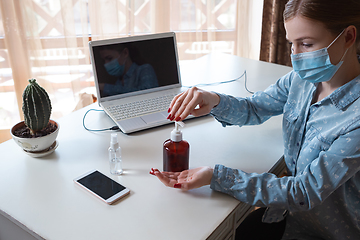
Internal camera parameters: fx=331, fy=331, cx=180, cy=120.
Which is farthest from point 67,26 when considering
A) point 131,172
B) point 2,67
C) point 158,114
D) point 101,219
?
point 101,219

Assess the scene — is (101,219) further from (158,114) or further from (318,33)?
(318,33)

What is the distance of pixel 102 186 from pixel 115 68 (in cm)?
53

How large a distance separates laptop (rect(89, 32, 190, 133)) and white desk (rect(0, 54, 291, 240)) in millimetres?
58

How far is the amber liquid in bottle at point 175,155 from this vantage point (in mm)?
900

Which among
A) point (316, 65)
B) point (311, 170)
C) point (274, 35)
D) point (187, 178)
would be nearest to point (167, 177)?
point (187, 178)

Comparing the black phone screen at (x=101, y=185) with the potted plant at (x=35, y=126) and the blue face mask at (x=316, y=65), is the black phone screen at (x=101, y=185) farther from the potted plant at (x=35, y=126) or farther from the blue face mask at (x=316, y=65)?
the blue face mask at (x=316, y=65)

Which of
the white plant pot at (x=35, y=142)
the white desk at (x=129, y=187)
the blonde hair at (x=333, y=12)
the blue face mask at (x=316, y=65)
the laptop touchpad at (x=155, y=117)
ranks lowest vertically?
the white desk at (x=129, y=187)

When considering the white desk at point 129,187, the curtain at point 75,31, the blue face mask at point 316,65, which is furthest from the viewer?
the curtain at point 75,31

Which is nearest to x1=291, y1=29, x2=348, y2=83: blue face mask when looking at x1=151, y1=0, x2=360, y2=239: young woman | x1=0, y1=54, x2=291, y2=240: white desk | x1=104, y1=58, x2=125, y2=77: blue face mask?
x1=151, y1=0, x2=360, y2=239: young woman

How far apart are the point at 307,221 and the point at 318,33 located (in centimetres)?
55

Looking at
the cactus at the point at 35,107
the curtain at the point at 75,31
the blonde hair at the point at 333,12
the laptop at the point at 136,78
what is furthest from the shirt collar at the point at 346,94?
the curtain at the point at 75,31

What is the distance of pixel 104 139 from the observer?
111 centimetres

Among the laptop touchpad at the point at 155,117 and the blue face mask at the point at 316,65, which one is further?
the laptop touchpad at the point at 155,117

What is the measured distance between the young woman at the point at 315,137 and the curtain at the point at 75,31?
156 cm
